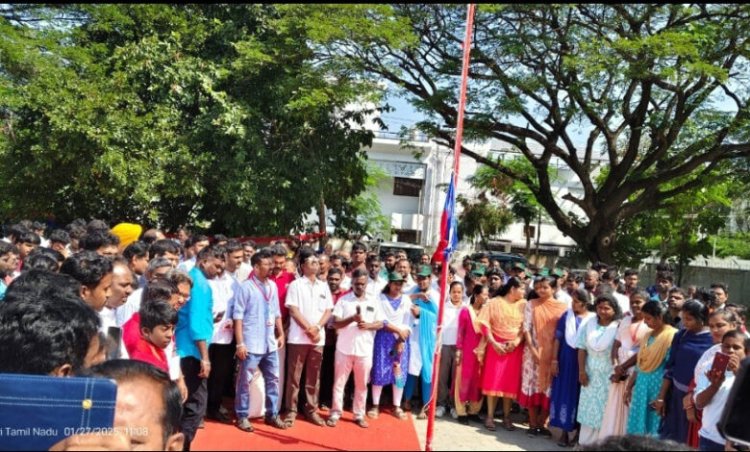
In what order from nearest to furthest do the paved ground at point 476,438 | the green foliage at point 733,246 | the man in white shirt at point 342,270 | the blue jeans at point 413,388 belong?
the paved ground at point 476,438 → the blue jeans at point 413,388 → the man in white shirt at point 342,270 → the green foliage at point 733,246

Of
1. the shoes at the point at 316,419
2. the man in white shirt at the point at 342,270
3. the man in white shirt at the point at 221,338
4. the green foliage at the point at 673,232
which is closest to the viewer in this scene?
the man in white shirt at the point at 221,338

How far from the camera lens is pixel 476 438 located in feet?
20.5

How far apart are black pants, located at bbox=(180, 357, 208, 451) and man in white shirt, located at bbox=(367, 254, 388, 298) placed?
2.10 meters

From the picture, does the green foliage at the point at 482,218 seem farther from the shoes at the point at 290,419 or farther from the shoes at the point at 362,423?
the shoes at the point at 290,419

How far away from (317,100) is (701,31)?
7.24 metres

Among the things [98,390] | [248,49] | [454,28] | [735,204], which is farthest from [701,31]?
[735,204]

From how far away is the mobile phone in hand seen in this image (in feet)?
13.5

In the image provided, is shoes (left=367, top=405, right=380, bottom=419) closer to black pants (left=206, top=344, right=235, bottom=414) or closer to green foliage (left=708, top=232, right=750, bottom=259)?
black pants (left=206, top=344, right=235, bottom=414)

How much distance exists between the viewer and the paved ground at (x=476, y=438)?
596cm

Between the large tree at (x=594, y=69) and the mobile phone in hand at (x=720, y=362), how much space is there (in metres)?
7.86

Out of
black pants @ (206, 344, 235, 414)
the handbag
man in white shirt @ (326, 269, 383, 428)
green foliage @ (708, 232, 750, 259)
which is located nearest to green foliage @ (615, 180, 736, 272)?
green foliage @ (708, 232, 750, 259)

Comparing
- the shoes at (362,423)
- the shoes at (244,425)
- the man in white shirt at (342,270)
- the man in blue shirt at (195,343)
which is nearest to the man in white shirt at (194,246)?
the man in white shirt at (342,270)

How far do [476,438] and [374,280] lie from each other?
2.10m

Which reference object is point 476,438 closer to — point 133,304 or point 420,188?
point 133,304
